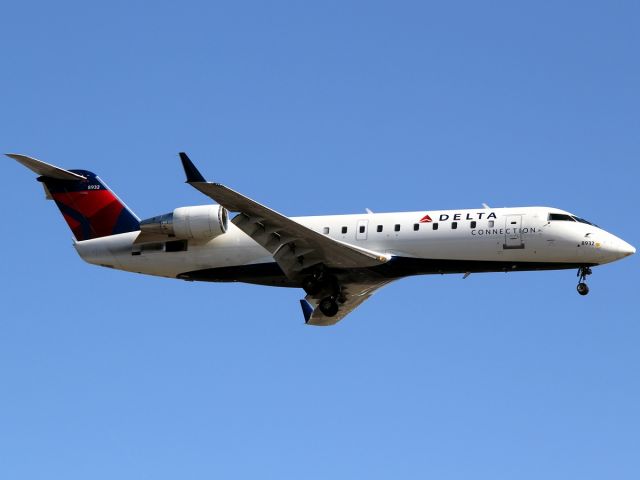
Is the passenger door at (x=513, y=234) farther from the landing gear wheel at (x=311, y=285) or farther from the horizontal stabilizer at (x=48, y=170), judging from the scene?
the horizontal stabilizer at (x=48, y=170)

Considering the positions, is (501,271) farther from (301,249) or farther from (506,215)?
(301,249)

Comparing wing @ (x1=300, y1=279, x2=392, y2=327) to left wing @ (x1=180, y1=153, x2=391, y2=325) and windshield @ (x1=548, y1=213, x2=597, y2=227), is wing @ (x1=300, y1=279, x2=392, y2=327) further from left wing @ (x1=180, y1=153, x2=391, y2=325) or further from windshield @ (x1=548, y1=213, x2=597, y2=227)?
windshield @ (x1=548, y1=213, x2=597, y2=227)

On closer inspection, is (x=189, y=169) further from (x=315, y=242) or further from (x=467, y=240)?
(x=467, y=240)

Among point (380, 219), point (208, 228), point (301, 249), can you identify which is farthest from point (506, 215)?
point (208, 228)

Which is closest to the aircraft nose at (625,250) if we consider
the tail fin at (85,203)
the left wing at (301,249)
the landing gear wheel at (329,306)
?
the left wing at (301,249)

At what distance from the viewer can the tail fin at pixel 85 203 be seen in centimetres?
3744

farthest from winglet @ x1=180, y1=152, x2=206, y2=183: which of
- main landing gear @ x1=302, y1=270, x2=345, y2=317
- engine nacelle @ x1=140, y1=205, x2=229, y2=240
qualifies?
main landing gear @ x1=302, y1=270, x2=345, y2=317

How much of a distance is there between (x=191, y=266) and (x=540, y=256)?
33.6 ft

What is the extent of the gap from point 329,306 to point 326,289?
0.65 metres

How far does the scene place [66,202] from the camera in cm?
3800

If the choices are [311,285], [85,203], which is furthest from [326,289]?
[85,203]

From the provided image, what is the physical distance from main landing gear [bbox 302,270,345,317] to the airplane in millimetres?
41

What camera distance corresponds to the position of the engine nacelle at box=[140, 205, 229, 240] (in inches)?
1400

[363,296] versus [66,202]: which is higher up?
[66,202]
